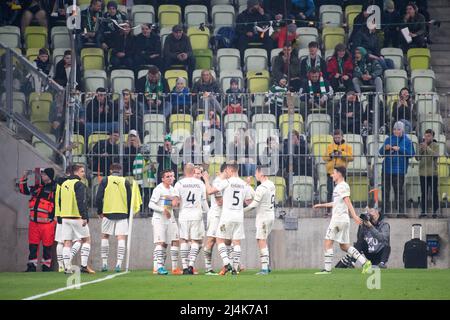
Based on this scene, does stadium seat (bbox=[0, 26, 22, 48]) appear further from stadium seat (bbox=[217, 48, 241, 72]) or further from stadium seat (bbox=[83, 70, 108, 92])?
stadium seat (bbox=[217, 48, 241, 72])

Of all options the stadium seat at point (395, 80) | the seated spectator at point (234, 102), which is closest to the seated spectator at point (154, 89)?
the seated spectator at point (234, 102)

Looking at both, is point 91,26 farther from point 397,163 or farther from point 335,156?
point 397,163

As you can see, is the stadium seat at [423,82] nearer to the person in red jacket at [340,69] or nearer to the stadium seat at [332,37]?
the person in red jacket at [340,69]

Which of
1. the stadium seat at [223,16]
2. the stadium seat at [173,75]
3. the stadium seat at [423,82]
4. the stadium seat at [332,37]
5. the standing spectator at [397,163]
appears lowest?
the standing spectator at [397,163]

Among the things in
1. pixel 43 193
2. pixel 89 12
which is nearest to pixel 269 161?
pixel 43 193

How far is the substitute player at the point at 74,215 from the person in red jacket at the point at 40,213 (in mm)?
1129

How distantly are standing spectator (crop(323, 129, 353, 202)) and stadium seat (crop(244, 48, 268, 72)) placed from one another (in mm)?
4559

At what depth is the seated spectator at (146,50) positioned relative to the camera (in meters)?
34.5

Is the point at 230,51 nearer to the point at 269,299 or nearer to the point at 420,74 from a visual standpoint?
the point at 420,74

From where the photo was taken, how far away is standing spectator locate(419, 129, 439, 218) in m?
30.6
